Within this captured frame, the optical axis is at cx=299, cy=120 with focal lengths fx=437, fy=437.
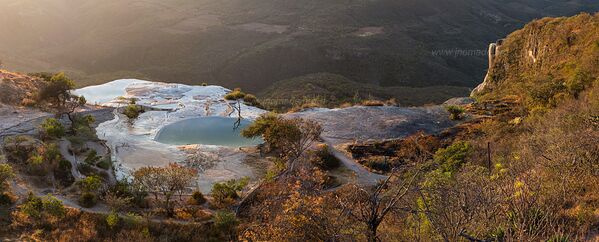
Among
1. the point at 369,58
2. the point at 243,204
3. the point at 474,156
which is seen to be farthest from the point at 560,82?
the point at 369,58

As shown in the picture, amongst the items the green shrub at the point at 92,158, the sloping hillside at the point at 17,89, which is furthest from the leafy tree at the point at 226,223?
the sloping hillside at the point at 17,89

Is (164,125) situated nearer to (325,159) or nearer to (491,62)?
(325,159)

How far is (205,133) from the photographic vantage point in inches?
1094

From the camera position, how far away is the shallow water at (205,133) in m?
26.4

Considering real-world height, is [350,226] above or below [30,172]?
above

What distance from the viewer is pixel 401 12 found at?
119 metres

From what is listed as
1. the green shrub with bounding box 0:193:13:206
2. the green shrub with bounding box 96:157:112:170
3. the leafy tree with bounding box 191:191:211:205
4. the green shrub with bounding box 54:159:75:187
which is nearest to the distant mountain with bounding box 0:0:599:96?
the green shrub with bounding box 96:157:112:170

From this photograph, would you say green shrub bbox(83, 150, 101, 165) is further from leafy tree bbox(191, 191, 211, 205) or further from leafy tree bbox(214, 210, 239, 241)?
leafy tree bbox(214, 210, 239, 241)

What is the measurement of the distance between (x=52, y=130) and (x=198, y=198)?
9.81 metres

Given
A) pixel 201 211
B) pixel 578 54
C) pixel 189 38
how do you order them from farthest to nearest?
pixel 189 38 < pixel 578 54 < pixel 201 211

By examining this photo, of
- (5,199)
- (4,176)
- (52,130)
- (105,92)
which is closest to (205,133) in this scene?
(52,130)

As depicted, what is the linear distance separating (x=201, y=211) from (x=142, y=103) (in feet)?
64.6

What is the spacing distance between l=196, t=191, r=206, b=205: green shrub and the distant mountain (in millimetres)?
58317

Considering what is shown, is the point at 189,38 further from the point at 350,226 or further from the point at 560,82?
the point at 350,226
